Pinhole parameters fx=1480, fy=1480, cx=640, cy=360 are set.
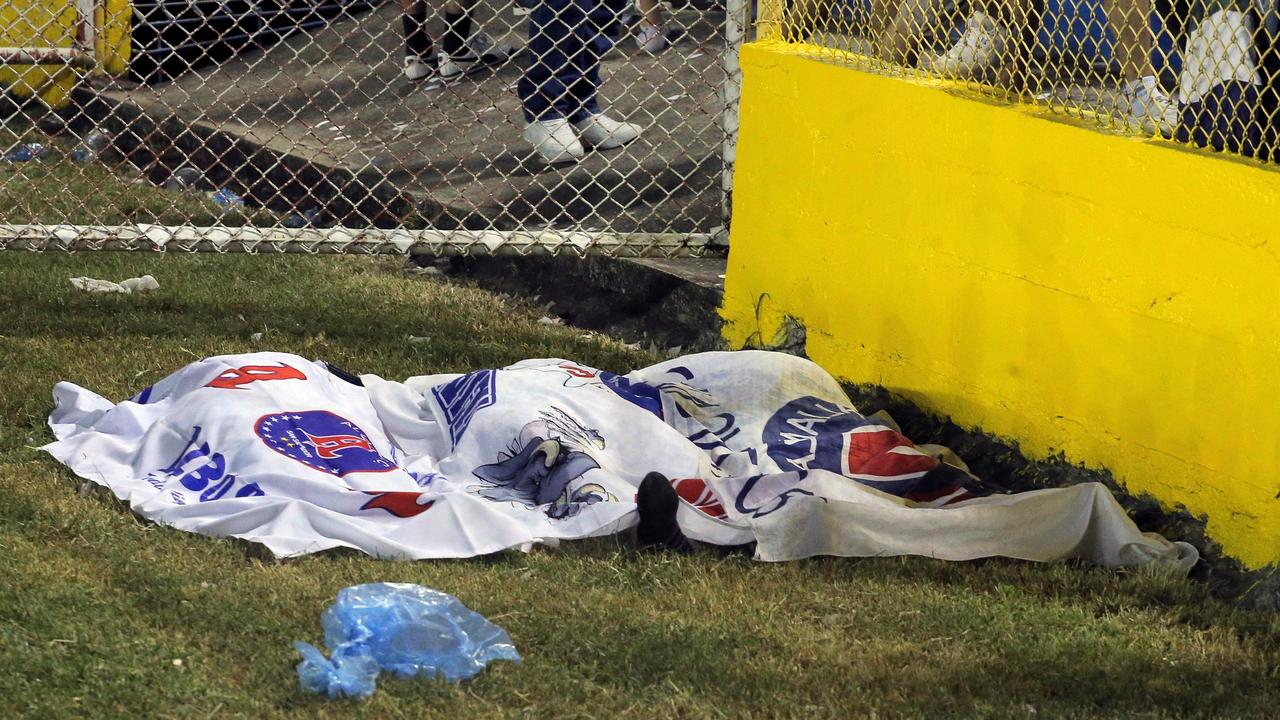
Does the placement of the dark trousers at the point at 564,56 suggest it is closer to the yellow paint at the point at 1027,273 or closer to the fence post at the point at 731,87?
the fence post at the point at 731,87

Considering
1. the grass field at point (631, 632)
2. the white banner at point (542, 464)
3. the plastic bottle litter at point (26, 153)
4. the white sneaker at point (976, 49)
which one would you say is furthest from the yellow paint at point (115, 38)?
the white sneaker at point (976, 49)

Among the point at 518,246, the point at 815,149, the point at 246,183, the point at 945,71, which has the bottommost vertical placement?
the point at 246,183

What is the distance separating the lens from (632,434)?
3953 mm

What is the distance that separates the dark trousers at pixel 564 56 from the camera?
6059mm

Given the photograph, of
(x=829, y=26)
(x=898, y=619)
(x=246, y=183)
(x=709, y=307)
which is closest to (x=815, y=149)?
(x=829, y=26)

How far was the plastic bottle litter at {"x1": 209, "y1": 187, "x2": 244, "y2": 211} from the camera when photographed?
23.5ft

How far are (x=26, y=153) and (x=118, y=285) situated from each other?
318 cm

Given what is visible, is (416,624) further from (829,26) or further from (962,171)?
(829,26)

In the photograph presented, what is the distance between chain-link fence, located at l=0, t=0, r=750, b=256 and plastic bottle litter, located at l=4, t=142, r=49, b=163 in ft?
0.05

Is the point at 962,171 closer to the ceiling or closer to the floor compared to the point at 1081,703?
closer to the ceiling

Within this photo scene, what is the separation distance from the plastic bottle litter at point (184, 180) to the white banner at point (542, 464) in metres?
3.78

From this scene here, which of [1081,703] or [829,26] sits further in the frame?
[829,26]

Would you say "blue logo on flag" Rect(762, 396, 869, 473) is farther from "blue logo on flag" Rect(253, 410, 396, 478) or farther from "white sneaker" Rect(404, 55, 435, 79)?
"white sneaker" Rect(404, 55, 435, 79)

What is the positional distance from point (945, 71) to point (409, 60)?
517 cm
